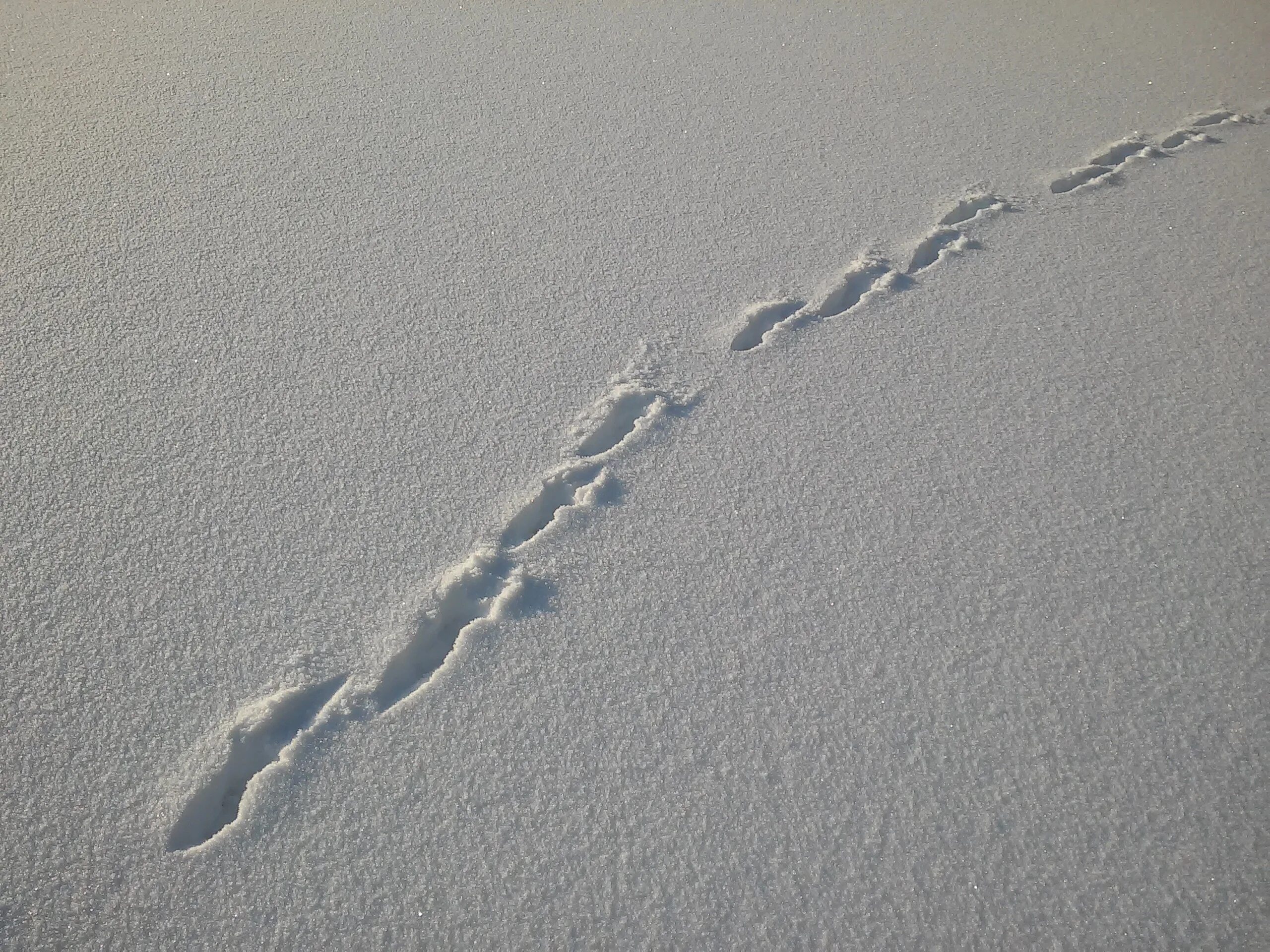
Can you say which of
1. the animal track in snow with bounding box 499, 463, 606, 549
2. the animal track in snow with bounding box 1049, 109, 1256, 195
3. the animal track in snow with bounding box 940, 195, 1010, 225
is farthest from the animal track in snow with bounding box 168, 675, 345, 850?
the animal track in snow with bounding box 1049, 109, 1256, 195

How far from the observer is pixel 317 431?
1.62 metres

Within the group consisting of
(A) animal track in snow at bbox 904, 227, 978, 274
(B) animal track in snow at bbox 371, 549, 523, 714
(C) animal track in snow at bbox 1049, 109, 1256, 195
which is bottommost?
(C) animal track in snow at bbox 1049, 109, 1256, 195

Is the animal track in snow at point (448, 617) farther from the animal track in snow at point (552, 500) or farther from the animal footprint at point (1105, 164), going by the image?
the animal footprint at point (1105, 164)

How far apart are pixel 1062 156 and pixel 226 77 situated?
220 cm

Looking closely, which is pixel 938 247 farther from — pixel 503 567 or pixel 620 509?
pixel 503 567

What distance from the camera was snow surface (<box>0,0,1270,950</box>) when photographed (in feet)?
3.77

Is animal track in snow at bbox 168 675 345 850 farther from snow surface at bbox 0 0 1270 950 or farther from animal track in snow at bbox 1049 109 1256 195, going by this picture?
animal track in snow at bbox 1049 109 1256 195

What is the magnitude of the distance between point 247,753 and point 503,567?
442 mm

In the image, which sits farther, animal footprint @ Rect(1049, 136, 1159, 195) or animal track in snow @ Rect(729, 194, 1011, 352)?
animal footprint @ Rect(1049, 136, 1159, 195)

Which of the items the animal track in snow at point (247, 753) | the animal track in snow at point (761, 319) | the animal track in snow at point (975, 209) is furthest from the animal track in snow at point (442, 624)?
the animal track in snow at point (975, 209)

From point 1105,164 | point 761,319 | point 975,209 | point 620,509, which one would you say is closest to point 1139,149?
point 1105,164

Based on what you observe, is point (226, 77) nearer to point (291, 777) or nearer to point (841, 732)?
point (291, 777)

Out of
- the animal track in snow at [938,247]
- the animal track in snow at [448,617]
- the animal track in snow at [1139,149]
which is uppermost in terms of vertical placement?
the animal track in snow at [448,617]

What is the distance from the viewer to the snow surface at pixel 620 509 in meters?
1.15
